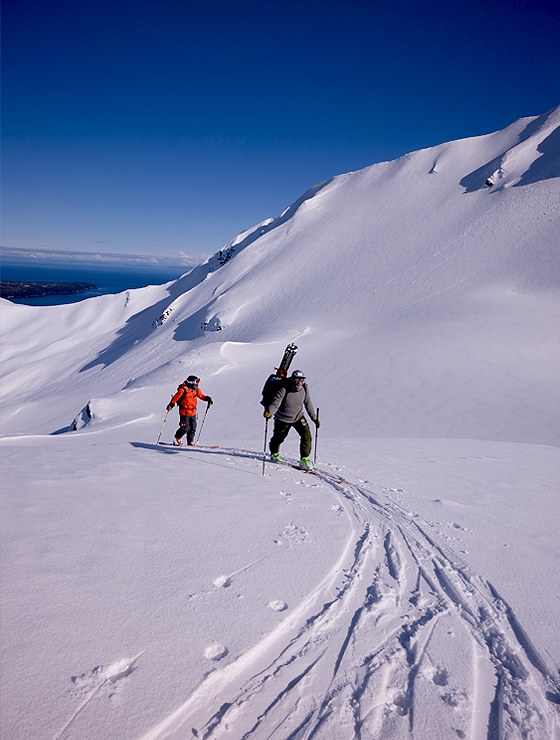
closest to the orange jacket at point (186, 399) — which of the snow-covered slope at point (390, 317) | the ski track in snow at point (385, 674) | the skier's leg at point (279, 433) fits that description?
the skier's leg at point (279, 433)

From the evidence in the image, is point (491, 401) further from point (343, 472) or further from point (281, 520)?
point (281, 520)

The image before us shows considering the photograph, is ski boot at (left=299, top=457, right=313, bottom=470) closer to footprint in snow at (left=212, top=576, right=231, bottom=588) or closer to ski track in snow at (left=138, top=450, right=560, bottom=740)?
ski track in snow at (left=138, top=450, right=560, bottom=740)

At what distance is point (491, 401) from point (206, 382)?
1160 centimetres

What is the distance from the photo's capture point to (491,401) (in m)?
11.1

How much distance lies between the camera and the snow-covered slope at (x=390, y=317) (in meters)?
12.2

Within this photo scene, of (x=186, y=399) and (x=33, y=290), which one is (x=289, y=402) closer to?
(x=186, y=399)

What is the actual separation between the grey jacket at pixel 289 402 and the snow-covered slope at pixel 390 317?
4.48m

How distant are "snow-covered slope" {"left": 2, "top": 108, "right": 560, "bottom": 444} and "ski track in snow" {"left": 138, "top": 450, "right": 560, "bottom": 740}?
24.5 feet

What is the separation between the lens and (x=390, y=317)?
21.5m

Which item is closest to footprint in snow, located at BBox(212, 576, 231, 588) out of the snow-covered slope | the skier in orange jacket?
the skier in orange jacket

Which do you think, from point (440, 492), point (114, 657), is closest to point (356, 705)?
point (114, 657)

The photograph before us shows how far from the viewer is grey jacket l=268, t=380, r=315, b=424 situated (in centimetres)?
677

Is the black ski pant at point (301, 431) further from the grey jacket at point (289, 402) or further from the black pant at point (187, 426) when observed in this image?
the black pant at point (187, 426)

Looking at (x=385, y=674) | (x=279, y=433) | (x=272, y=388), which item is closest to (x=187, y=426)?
(x=279, y=433)
